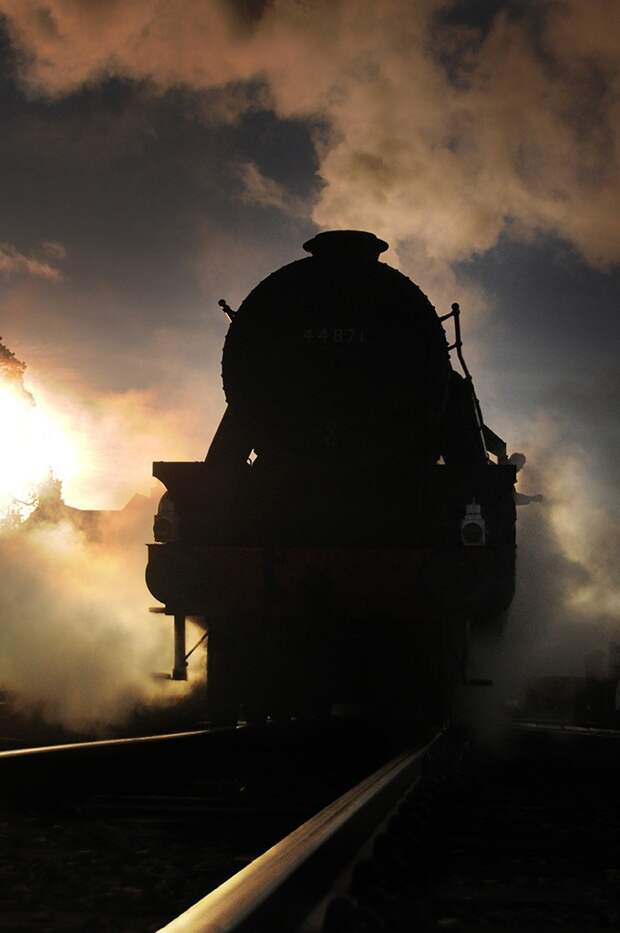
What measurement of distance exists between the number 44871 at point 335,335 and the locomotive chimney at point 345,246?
62cm

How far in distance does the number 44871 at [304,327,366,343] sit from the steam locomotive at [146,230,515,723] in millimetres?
11

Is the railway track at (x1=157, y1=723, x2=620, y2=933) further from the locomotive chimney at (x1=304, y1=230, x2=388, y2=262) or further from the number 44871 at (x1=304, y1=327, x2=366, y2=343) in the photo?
the locomotive chimney at (x1=304, y1=230, x2=388, y2=262)

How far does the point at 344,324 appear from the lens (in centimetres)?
980

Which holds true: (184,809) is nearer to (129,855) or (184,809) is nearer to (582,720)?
(129,855)

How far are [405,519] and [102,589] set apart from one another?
7731 millimetres

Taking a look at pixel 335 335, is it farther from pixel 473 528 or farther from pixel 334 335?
pixel 473 528

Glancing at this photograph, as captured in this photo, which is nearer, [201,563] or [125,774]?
[125,774]

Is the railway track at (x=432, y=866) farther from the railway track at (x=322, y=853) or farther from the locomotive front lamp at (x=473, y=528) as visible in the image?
the locomotive front lamp at (x=473, y=528)

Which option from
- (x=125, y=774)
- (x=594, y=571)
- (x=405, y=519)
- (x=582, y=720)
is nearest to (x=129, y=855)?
(x=125, y=774)

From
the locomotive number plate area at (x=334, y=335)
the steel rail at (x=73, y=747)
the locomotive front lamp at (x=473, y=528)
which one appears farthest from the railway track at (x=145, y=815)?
the locomotive number plate area at (x=334, y=335)

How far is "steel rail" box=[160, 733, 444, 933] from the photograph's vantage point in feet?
6.51

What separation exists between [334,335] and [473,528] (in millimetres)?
2028

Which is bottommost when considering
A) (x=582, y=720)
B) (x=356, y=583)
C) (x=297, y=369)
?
(x=582, y=720)

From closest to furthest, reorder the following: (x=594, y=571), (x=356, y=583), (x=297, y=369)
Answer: (x=356, y=583) → (x=297, y=369) → (x=594, y=571)
